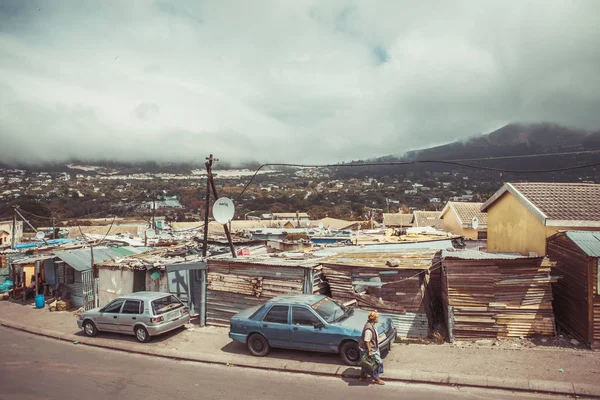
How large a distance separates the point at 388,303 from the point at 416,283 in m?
1.09

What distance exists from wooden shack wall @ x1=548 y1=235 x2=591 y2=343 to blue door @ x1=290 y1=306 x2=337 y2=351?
629 cm

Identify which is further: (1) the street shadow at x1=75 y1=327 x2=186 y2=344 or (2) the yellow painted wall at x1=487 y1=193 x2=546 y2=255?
(2) the yellow painted wall at x1=487 y1=193 x2=546 y2=255

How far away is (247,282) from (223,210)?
323cm

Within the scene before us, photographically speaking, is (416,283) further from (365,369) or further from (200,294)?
(200,294)

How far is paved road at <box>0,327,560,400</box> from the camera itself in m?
8.49

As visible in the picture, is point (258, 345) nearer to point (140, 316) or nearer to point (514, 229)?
point (140, 316)

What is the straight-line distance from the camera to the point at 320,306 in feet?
35.8

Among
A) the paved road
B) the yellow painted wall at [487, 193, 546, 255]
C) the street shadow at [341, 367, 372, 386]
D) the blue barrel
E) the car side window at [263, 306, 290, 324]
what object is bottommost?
the blue barrel

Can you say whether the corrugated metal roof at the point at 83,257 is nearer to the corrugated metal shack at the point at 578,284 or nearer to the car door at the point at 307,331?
the car door at the point at 307,331

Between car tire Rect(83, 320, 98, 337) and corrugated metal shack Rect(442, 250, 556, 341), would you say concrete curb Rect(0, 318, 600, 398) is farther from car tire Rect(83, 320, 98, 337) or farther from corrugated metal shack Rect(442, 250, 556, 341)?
car tire Rect(83, 320, 98, 337)

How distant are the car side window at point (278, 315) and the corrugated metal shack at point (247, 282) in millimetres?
2336

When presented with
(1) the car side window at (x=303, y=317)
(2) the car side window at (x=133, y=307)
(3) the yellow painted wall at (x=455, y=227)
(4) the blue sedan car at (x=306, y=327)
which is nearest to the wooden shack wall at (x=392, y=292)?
(4) the blue sedan car at (x=306, y=327)

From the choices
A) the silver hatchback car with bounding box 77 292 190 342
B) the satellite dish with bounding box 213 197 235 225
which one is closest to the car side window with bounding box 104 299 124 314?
the silver hatchback car with bounding box 77 292 190 342

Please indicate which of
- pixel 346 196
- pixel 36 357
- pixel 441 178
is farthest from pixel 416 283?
pixel 441 178
